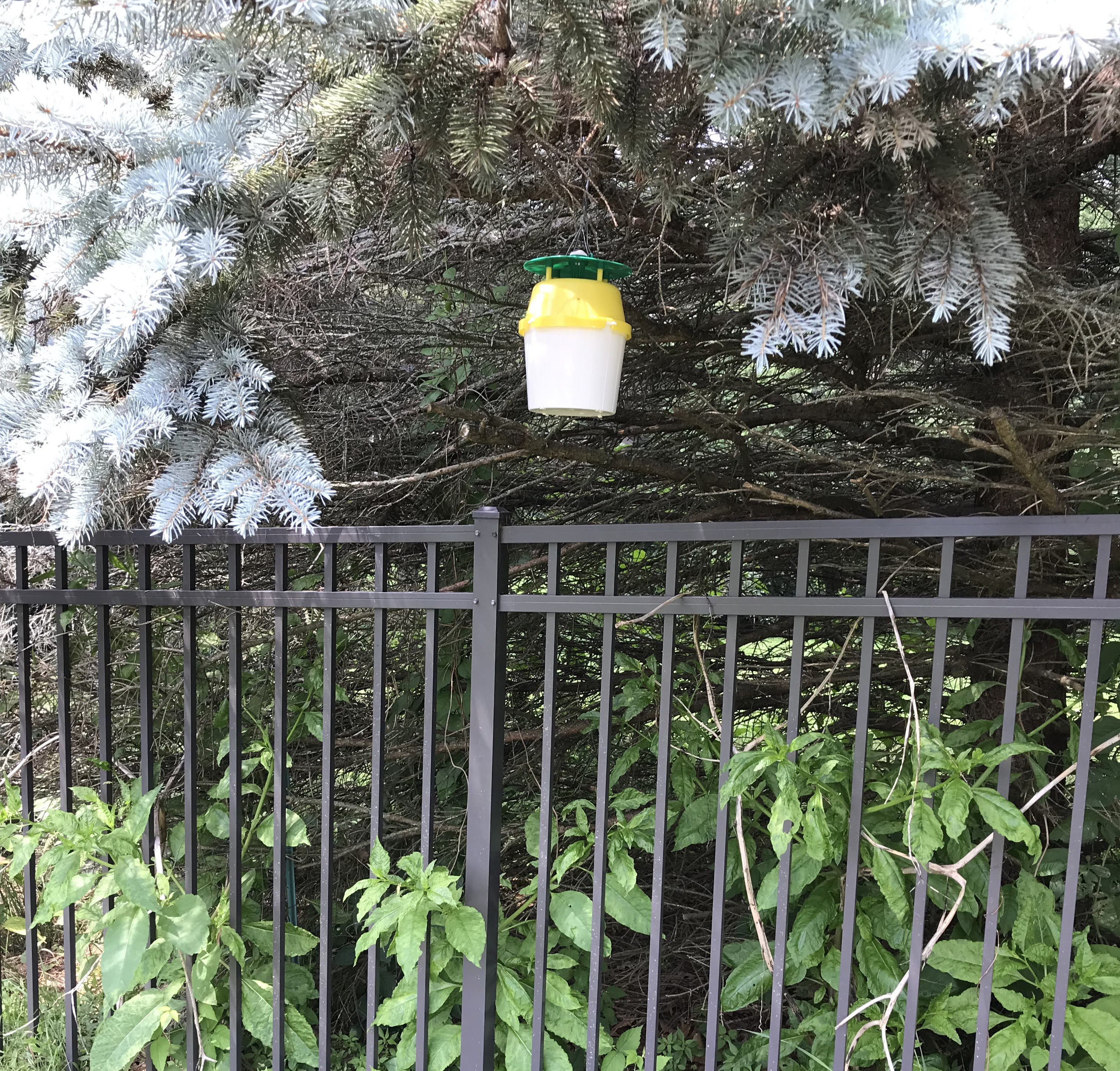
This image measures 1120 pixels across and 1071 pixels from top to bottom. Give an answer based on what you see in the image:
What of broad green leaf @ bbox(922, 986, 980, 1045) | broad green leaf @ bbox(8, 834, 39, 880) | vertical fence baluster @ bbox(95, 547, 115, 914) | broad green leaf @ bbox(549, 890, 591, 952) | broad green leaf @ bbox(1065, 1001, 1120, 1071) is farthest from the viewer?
vertical fence baluster @ bbox(95, 547, 115, 914)

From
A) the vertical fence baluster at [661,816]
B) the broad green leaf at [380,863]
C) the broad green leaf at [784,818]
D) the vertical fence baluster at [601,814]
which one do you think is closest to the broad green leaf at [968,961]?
the broad green leaf at [784,818]

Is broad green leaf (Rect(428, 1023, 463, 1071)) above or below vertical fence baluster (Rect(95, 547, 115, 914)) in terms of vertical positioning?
below

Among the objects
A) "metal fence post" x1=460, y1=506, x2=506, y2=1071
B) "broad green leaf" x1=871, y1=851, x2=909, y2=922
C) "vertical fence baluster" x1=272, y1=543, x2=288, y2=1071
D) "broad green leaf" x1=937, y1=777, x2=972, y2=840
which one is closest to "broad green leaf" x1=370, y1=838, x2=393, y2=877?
"metal fence post" x1=460, y1=506, x2=506, y2=1071

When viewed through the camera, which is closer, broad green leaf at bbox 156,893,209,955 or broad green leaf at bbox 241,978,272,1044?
broad green leaf at bbox 156,893,209,955

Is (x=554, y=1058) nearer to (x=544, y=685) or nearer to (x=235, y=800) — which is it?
(x=544, y=685)

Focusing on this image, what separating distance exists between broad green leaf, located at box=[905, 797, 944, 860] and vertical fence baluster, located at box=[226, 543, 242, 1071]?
4.93 ft

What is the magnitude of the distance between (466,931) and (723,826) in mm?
586

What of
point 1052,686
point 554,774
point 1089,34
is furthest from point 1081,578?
point 554,774

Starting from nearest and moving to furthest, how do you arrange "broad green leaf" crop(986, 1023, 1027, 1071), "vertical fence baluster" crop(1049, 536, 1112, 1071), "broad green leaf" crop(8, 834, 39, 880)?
"vertical fence baluster" crop(1049, 536, 1112, 1071) → "broad green leaf" crop(986, 1023, 1027, 1071) → "broad green leaf" crop(8, 834, 39, 880)

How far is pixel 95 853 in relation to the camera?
195cm

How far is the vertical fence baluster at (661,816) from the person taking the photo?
1703 mm

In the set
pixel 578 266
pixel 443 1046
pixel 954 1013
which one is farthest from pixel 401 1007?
pixel 578 266

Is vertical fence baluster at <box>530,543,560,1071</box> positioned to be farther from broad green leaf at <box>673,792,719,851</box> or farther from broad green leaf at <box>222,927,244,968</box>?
broad green leaf at <box>222,927,244,968</box>

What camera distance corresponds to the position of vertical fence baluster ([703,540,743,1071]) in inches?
65.1
